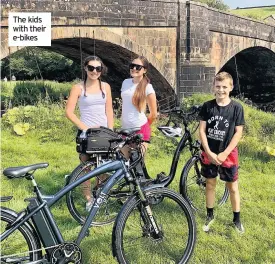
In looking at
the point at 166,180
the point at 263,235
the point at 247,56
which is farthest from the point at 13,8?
the point at 247,56

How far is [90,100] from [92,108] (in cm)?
8

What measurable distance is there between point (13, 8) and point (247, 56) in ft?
56.4

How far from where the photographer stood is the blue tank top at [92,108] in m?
3.57

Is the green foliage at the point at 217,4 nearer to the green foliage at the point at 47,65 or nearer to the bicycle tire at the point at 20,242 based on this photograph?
the green foliage at the point at 47,65

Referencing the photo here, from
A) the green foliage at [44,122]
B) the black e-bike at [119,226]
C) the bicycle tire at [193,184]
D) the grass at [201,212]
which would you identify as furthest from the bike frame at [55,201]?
the green foliage at [44,122]

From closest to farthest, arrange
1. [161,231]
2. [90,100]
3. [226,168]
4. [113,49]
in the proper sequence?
[161,231] < [226,168] < [90,100] < [113,49]

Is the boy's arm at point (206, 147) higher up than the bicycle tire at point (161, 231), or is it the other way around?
the boy's arm at point (206, 147)

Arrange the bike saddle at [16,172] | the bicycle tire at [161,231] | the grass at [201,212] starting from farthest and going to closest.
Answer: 1. the grass at [201,212]
2. the bicycle tire at [161,231]
3. the bike saddle at [16,172]

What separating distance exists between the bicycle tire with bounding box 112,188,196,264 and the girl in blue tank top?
0.72m

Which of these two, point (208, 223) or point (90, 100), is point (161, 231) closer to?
point (208, 223)

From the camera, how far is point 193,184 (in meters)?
3.95

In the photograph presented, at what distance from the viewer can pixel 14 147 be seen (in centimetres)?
627

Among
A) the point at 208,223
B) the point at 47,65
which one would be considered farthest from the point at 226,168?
the point at 47,65

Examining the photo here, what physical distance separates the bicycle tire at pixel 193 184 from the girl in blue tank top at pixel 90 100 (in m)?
0.87
